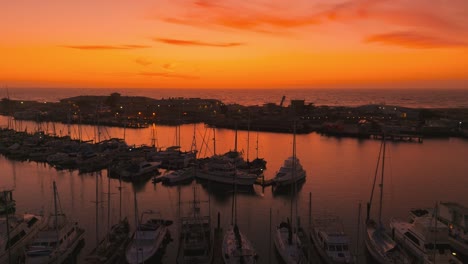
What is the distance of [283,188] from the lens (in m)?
19.2

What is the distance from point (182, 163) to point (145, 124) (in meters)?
25.8

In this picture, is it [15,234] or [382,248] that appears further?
[15,234]

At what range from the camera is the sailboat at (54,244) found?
410 inches

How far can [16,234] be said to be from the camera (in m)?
11.5

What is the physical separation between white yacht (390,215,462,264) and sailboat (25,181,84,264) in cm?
963

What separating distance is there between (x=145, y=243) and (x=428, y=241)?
25.6 ft

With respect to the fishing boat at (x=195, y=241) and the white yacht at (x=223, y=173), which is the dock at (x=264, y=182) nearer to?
the white yacht at (x=223, y=173)

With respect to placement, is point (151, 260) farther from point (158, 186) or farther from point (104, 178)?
point (104, 178)

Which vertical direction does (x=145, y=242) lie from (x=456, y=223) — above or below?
below

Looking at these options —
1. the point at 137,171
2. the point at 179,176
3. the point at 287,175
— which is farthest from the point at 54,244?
the point at 287,175

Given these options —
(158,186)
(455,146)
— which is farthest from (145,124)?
(455,146)

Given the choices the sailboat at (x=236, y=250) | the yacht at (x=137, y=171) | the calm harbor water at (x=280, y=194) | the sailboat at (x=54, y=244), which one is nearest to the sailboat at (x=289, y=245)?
the calm harbor water at (x=280, y=194)

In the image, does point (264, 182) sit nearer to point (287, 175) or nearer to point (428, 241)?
point (287, 175)

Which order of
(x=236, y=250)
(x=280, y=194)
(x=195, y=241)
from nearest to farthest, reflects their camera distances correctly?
(x=236, y=250) < (x=195, y=241) < (x=280, y=194)
